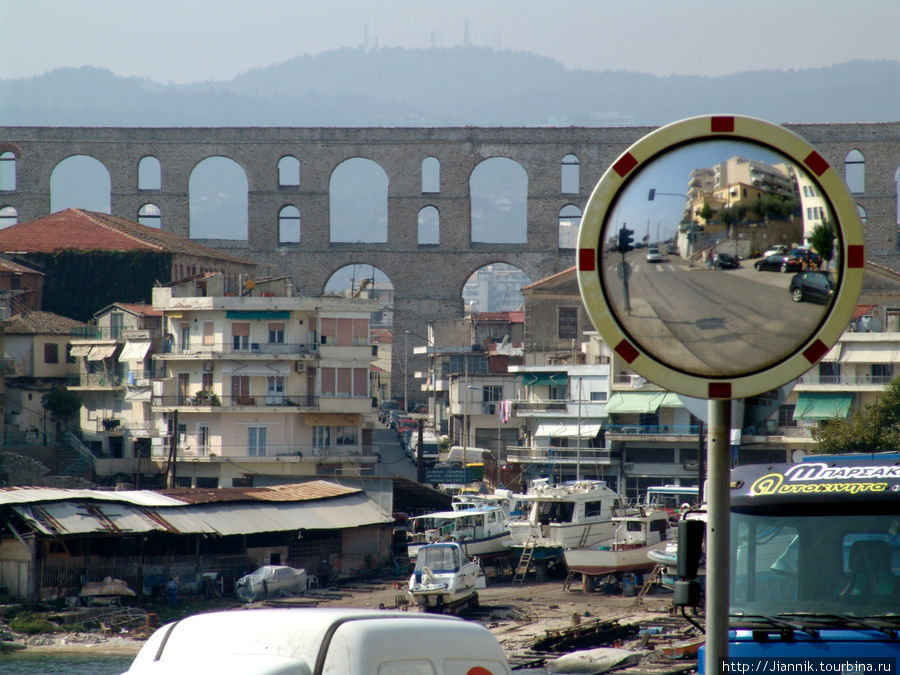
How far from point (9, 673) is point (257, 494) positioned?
32.2ft

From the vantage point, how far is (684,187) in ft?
10.1

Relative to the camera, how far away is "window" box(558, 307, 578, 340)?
44.7 metres

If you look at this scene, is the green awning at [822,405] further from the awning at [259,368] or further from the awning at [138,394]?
the awning at [138,394]

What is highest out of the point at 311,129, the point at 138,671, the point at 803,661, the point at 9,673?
the point at 311,129

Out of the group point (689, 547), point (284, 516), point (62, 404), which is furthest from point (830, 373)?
point (689, 547)

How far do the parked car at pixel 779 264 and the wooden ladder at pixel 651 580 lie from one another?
22939 mm

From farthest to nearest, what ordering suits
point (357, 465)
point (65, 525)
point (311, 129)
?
point (311, 129) < point (357, 465) < point (65, 525)

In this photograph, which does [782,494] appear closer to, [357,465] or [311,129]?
[357,465]

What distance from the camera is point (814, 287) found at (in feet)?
9.77

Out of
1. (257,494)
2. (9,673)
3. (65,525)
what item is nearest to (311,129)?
(257,494)

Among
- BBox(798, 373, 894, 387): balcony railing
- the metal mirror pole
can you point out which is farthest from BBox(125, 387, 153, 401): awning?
the metal mirror pole

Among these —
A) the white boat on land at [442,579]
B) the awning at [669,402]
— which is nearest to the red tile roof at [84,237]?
the awning at [669,402]

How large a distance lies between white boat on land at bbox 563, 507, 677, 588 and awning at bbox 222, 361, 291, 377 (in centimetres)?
1154

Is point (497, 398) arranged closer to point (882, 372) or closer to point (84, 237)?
point (882, 372)
